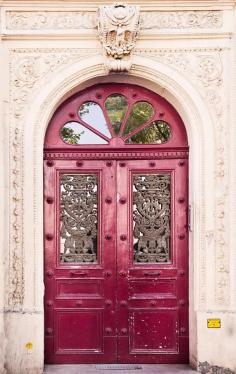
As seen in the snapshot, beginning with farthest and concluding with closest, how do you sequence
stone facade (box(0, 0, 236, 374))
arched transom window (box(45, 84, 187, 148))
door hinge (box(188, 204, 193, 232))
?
arched transom window (box(45, 84, 187, 148))
door hinge (box(188, 204, 193, 232))
stone facade (box(0, 0, 236, 374))

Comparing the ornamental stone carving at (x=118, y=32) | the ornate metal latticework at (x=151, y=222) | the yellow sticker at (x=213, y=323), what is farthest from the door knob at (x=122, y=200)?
the yellow sticker at (x=213, y=323)

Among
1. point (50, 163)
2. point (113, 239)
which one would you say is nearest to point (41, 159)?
point (50, 163)

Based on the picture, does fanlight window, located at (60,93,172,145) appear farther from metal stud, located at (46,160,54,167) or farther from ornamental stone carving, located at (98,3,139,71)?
ornamental stone carving, located at (98,3,139,71)

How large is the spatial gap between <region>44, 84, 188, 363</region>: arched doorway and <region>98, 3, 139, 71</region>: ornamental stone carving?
0.53 meters

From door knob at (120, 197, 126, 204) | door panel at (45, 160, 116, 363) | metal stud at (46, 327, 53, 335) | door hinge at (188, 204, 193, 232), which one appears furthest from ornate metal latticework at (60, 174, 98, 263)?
door hinge at (188, 204, 193, 232)

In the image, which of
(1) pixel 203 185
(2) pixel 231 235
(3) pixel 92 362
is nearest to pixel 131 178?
(1) pixel 203 185

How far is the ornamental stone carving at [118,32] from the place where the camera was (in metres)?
6.56

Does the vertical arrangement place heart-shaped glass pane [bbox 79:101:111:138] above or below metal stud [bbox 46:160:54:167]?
above

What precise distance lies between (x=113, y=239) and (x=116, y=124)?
1.30 metres

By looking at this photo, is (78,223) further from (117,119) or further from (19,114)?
(19,114)

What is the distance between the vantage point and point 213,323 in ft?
21.7

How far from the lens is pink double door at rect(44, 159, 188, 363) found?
6.95 m

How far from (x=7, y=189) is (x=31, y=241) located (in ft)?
2.00

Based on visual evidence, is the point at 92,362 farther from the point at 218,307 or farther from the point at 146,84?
the point at 146,84
